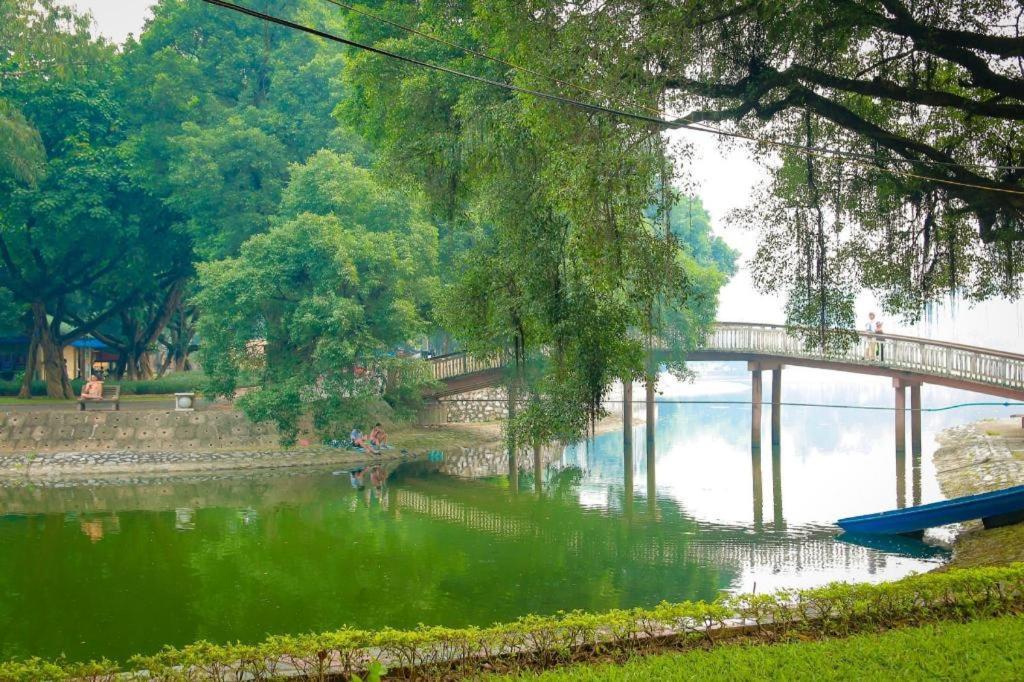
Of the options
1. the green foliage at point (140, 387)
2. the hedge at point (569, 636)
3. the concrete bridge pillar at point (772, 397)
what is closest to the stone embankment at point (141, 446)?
the green foliage at point (140, 387)

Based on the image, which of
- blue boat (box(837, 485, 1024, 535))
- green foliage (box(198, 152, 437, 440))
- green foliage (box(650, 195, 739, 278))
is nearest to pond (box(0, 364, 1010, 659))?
blue boat (box(837, 485, 1024, 535))

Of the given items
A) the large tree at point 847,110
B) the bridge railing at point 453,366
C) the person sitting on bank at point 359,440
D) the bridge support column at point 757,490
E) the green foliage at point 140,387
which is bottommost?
the bridge support column at point 757,490

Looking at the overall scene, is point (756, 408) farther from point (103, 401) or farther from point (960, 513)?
point (103, 401)

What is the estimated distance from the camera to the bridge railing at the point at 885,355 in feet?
Answer: 67.0

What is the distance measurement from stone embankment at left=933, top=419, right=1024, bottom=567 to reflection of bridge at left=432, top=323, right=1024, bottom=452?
133 centimetres

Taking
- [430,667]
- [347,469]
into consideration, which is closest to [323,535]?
[347,469]

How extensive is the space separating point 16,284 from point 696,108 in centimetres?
2426

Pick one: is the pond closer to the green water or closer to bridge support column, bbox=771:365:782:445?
the green water

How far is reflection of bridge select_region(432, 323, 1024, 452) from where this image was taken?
813 inches

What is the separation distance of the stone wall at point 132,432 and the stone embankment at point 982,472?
1659 centimetres

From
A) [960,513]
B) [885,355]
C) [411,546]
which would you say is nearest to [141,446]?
[411,546]

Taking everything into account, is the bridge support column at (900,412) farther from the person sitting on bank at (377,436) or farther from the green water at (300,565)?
the person sitting on bank at (377,436)

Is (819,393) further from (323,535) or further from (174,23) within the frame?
(323,535)

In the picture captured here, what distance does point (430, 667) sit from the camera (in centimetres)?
614
